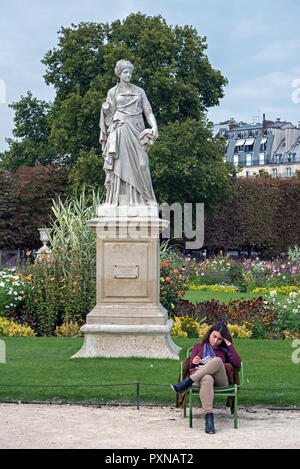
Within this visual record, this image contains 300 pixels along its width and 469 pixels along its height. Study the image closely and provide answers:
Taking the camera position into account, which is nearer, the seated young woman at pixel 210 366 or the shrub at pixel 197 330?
the seated young woman at pixel 210 366

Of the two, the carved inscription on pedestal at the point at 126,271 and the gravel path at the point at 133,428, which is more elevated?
the carved inscription on pedestal at the point at 126,271

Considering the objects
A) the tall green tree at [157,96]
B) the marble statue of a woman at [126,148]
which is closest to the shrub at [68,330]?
the marble statue of a woman at [126,148]

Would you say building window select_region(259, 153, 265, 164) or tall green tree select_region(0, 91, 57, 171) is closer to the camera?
tall green tree select_region(0, 91, 57, 171)

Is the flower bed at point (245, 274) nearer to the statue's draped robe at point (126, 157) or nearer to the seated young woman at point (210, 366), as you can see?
the statue's draped robe at point (126, 157)

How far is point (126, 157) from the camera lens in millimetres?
9148

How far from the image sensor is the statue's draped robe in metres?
9.12

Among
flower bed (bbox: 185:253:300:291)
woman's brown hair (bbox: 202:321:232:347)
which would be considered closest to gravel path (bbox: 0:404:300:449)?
woman's brown hair (bbox: 202:321:232:347)

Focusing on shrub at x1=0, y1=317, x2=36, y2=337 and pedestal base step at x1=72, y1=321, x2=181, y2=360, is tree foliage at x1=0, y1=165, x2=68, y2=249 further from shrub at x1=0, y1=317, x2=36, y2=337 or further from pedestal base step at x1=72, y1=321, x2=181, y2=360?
pedestal base step at x1=72, y1=321, x2=181, y2=360

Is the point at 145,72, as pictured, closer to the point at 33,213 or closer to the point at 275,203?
the point at 33,213

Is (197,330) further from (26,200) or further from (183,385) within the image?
(26,200)

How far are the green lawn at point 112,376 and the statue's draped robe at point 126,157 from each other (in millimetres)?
2054

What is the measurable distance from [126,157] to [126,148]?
0.12 m

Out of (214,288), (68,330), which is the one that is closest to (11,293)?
(68,330)

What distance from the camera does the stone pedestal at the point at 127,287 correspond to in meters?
8.82
